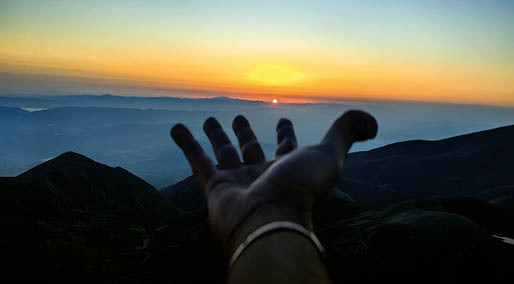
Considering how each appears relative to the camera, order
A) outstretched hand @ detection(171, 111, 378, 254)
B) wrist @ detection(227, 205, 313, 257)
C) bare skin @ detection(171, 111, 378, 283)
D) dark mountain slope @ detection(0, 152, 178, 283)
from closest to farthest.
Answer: bare skin @ detection(171, 111, 378, 283) < wrist @ detection(227, 205, 313, 257) < outstretched hand @ detection(171, 111, 378, 254) < dark mountain slope @ detection(0, 152, 178, 283)

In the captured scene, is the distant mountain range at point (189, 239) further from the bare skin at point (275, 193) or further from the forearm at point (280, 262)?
the forearm at point (280, 262)

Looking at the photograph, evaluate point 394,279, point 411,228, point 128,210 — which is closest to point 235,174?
point 394,279

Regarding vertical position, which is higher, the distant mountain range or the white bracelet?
the white bracelet

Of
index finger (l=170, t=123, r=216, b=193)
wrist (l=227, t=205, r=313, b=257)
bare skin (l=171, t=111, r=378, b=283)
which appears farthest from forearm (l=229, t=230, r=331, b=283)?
index finger (l=170, t=123, r=216, b=193)

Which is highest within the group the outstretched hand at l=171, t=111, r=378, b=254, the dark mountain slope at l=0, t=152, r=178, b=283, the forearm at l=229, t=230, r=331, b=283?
the outstretched hand at l=171, t=111, r=378, b=254

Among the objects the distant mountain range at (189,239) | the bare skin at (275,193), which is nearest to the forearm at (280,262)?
the bare skin at (275,193)

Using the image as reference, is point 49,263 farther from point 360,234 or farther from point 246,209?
point 246,209

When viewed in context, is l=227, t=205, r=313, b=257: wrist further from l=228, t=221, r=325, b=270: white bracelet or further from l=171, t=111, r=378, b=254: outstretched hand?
l=228, t=221, r=325, b=270: white bracelet

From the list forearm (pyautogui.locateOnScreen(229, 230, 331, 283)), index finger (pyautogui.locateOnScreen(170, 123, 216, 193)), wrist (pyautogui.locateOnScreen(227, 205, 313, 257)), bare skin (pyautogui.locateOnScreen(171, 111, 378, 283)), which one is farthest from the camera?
index finger (pyautogui.locateOnScreen(170, 123, 216, 193))

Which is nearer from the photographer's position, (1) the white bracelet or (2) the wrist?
(1) the white bracelet
